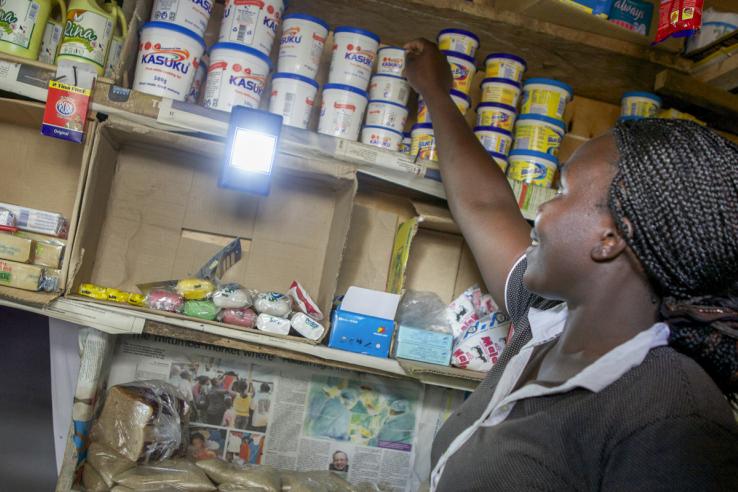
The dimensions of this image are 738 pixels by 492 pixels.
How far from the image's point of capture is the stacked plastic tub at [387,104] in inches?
65.7

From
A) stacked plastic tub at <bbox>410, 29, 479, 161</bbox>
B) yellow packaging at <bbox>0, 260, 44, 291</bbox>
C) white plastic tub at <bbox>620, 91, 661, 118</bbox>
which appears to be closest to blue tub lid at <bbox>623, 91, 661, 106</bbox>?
white plastic tub at <bbox>620, 91, 661, 118</bbox>

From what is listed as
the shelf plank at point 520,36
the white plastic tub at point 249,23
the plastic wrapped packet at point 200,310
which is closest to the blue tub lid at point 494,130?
the shelf plank at point 520,36

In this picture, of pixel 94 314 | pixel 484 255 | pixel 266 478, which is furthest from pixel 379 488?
pixel 94 314

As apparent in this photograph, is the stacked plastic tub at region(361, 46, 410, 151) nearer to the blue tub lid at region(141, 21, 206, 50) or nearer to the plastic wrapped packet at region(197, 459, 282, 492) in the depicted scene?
the blue tub lid at region(141, 21, 206, 50)

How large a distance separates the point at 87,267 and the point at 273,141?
0.61 m

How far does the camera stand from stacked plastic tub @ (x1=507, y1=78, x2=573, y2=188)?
5.70 ft

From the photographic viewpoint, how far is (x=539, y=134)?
5.75 ft

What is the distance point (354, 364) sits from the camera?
5.17 ft

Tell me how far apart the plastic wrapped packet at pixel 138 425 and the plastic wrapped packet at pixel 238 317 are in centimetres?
28

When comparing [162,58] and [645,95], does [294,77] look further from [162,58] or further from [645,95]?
[645,95]

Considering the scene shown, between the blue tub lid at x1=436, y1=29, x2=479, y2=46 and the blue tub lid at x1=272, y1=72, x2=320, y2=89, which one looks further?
the blue tub lid at x1=436, y1=29, x2=479, y2=46

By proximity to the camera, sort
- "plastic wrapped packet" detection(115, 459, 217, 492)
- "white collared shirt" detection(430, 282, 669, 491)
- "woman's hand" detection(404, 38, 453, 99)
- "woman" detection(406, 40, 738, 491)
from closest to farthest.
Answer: "woman" detection(406, 40, 738, 491)
"white collared shirt" detection(430, 282, 669, 491)
"plastic wrapped packet" detection(115, 459, 217, 492)
"woman's hand" detection(404, 38, 453, 99)

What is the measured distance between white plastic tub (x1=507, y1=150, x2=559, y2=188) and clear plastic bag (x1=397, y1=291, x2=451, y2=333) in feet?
1.42

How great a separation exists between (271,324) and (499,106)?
890mm
